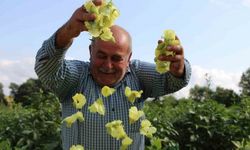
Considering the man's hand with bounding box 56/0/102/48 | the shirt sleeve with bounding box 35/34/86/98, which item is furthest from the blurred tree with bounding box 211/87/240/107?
the man's hand with bounding box 56/0/102/48

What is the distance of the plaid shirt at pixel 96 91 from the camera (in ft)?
7.19

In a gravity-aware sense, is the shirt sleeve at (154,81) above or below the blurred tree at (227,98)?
below

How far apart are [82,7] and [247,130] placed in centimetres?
403

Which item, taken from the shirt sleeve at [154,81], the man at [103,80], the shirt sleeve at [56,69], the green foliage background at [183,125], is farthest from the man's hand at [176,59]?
the green foliage background at [183,125]

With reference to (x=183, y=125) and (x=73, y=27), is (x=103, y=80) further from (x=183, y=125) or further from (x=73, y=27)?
(x=183, y=125)

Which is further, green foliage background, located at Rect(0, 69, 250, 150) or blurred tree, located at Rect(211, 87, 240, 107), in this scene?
blurred tree, located at Rect(211, 87, 240, 107)

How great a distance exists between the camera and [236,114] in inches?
214

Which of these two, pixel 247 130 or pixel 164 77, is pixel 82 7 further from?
pixel 247 130

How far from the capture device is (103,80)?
2266 mm

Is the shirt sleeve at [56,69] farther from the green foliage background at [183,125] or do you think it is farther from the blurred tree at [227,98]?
the blurred tree at [227,98]

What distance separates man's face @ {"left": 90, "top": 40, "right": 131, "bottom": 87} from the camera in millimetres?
2168

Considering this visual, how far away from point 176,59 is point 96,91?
0.61 metres

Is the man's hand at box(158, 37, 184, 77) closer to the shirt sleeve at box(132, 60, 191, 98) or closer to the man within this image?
the man

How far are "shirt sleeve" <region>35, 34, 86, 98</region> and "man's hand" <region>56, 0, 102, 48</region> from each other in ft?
0.15
